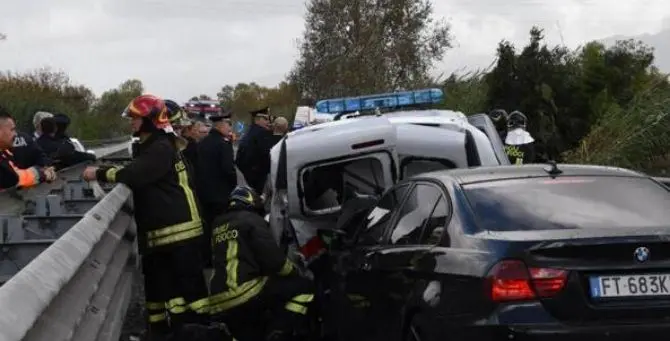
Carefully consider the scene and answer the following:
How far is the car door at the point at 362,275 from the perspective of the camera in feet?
21.4

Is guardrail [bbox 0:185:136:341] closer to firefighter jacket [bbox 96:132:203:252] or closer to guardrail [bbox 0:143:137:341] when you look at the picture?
guardrail [bbox 0:143:137:341]

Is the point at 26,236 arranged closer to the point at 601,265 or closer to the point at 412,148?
the point at 412,148

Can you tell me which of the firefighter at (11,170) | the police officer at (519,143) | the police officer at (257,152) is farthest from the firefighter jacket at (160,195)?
the police officer at (519,143)

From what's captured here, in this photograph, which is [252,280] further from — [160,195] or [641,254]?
[641,254]

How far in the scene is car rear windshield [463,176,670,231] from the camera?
529 centimetres

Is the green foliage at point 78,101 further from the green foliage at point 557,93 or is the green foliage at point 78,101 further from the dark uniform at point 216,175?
the dark uniform at point 216,175

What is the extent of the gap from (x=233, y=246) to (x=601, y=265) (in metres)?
3.12

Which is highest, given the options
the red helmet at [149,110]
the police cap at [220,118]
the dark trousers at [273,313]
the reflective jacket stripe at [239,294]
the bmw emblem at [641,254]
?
the red helmet at [149,110]

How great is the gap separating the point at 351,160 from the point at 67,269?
4881mm

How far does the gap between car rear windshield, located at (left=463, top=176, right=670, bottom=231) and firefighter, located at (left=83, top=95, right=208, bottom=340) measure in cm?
248

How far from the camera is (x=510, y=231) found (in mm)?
5141

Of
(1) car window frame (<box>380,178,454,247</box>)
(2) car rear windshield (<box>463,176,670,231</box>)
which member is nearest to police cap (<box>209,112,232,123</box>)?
(1) car window frame (<box>380,178,454,247</box>)

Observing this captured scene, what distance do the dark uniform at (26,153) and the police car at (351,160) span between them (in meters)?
2.23

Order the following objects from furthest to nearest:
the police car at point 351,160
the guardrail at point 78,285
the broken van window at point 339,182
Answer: the broken van window at point 339,182
the police car at point 351,160
the guardrail at point 78,285
